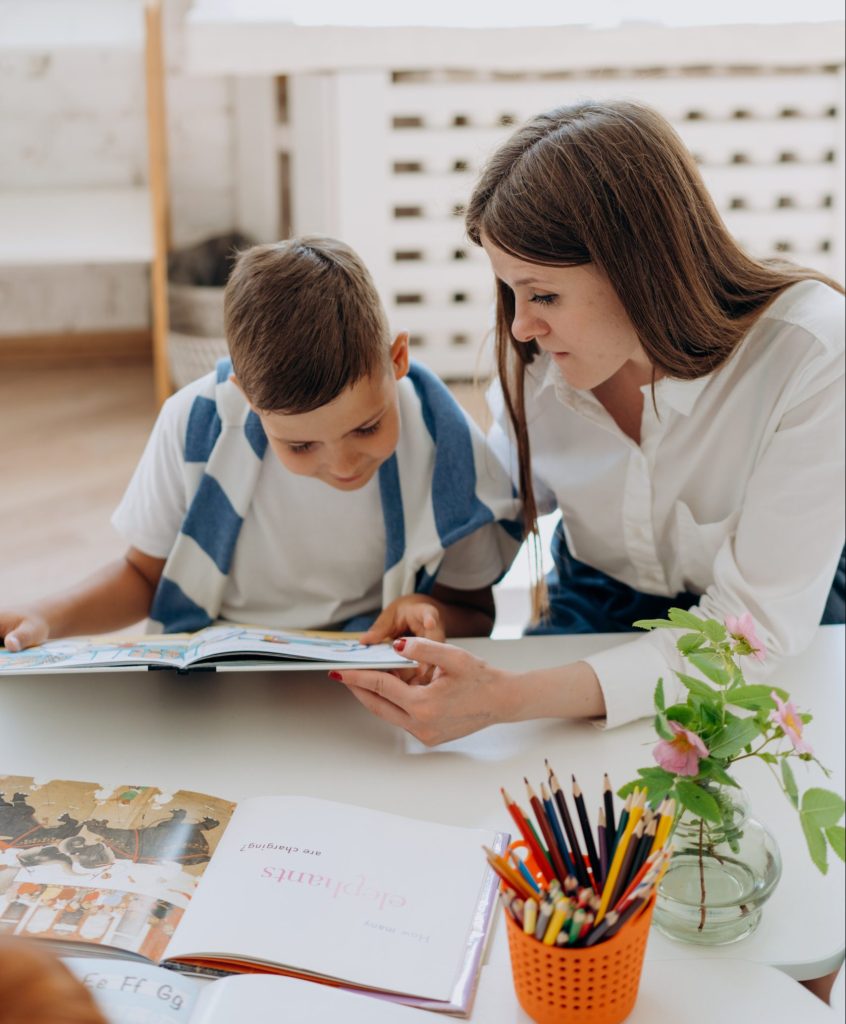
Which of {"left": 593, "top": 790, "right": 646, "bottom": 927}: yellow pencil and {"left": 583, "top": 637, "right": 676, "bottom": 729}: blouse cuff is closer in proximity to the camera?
{"left": 593, "top": 790, "right": 646, "bottom": 927}: yellow pencil

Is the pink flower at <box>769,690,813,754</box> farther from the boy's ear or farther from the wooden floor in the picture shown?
the wooden floor

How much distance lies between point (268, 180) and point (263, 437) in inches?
83.4

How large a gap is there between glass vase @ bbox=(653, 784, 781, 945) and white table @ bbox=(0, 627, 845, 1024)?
0.04 m

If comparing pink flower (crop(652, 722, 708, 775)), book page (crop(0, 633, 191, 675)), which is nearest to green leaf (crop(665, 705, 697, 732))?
pink flower (crop(652, 722, 708, 775))

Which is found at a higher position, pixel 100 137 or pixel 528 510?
pixel 100 137

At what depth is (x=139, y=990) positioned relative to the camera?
0.73 meters

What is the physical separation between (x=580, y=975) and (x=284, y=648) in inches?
15.0

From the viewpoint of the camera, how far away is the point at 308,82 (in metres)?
2.96

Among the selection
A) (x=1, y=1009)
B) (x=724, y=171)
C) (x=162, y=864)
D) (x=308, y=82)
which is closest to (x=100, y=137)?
(x=308, y=82)

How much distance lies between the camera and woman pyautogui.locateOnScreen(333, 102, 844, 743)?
104 cm

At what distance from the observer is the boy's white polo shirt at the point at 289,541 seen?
1.30m

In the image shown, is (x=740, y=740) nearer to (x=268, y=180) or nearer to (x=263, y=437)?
(x=263, y=437)

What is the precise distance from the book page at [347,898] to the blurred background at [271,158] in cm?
134

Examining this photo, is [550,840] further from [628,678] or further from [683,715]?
[628,678]
